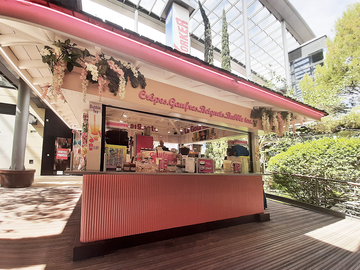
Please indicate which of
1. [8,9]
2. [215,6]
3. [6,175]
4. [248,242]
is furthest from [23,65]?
[215,6]

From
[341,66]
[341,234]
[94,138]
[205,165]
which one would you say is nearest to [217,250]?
[205,165]

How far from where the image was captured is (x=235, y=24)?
1686cm

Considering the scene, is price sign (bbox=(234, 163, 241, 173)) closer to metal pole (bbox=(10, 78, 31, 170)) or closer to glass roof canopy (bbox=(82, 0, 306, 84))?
metal pole (bbox=(10, 78, 31, 170))

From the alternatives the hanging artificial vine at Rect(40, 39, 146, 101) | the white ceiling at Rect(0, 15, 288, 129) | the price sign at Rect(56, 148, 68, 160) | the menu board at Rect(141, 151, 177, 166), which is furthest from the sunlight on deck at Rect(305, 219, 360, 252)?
the price sign at Rect(56, 148, 68, 160)

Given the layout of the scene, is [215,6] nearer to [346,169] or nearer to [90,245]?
[346,169]

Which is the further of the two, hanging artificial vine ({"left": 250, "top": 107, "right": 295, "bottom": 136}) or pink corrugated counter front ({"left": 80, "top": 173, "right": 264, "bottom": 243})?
hanging artificial vine ({"left": 250, "top": 107, "right": 295, "bottom": 136})

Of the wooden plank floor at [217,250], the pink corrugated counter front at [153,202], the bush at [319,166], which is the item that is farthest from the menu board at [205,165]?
the bush at [319,166]

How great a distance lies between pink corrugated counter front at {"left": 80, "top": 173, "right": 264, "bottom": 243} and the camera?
10.2 ft

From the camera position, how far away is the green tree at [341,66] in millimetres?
9219

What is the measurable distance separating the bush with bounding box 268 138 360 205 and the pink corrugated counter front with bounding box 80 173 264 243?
350 cm

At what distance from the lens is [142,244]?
3.44 meters

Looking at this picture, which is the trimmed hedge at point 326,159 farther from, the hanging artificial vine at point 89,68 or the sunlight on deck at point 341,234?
the hanging artificial vine at point 89,68

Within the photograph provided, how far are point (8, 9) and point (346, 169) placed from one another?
30.1 feet

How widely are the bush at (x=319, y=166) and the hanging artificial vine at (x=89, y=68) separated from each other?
23.5 feet
